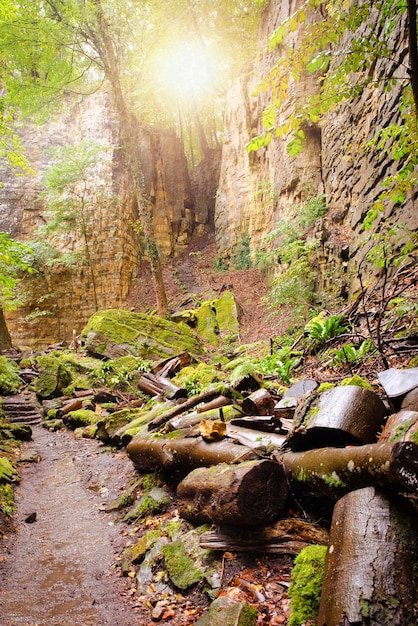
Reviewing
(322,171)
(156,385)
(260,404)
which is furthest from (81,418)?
(322,171)

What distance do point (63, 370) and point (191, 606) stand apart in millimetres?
9090

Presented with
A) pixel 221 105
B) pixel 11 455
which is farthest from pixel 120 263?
pixel 221 105

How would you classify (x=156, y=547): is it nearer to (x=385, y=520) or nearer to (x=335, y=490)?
(x=335, y=490)

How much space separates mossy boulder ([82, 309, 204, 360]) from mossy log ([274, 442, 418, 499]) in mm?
9158

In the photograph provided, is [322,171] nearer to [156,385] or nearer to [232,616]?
[156,385]

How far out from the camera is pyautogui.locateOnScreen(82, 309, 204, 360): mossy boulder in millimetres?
11398

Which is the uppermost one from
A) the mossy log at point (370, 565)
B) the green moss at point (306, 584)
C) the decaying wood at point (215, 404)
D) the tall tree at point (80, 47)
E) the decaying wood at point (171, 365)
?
the tall tree at point (80, 47)

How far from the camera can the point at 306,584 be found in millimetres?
1913

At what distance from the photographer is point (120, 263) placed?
20.5 m

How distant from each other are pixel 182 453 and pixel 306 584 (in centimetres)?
197

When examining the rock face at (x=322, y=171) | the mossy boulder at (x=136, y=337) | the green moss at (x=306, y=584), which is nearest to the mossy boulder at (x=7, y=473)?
the green moss at (x=306, y=584)

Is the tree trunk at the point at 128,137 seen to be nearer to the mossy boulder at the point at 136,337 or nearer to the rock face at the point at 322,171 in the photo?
the mossy boulder at the point at 136,337

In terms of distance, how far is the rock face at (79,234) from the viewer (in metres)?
19.9

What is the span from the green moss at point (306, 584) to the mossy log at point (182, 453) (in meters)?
0.81
